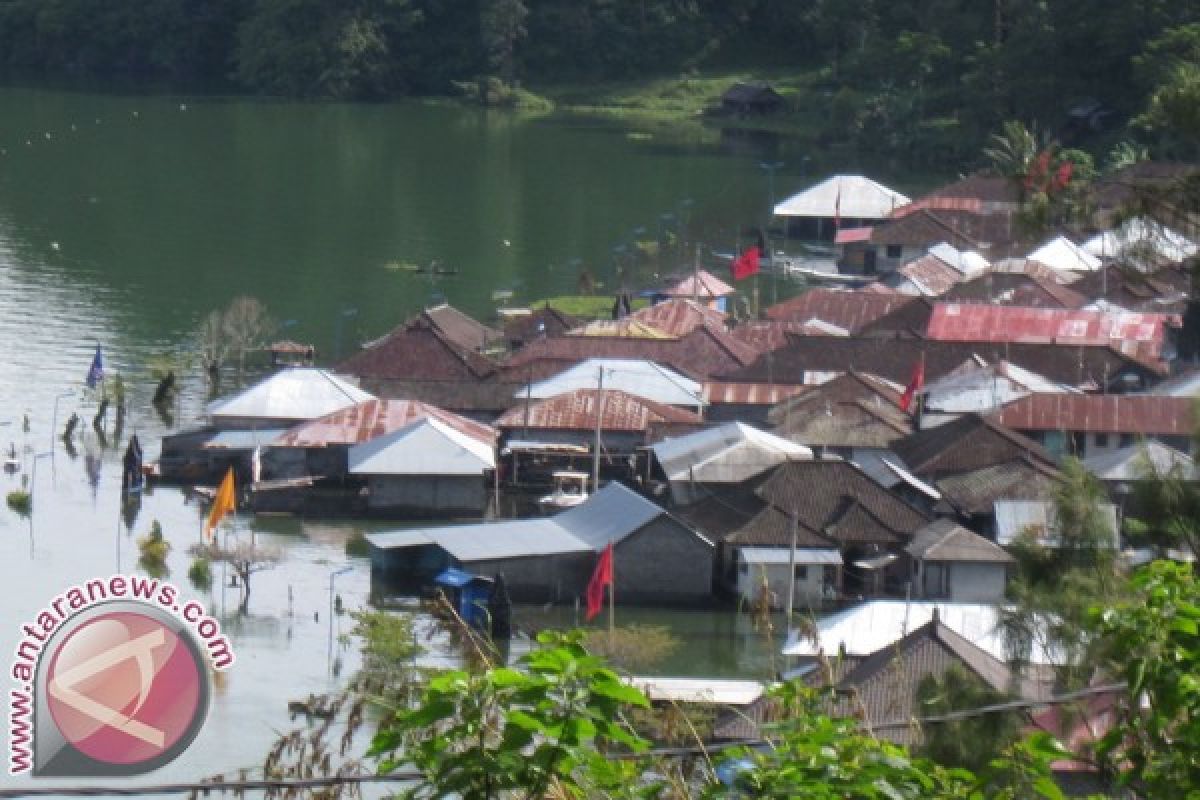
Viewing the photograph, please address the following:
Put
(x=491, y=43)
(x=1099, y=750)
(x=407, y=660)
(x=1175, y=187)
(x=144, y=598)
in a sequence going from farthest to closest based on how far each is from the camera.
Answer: (x=491, y=43), (x=407, y=660), (x=1175, y=187), (x=144, y=598), (x=1099, y=750)

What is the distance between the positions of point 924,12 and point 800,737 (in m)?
46.4

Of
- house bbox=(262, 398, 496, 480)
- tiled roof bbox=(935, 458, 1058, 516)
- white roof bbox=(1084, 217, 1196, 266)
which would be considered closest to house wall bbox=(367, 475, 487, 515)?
house bbox=(262, 398, 496, 480)

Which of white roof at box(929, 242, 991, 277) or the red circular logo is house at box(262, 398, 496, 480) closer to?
white roof at box(929, 242, 991, 277)

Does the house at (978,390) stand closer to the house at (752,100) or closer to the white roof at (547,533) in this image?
the white roof at (547,533)

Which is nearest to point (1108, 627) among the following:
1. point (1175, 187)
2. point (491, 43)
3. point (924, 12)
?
point (1175, 187)

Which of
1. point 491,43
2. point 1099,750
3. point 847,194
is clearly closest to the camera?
point 1099,750

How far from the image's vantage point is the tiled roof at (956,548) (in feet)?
58.9

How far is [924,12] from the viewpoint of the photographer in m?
50.9

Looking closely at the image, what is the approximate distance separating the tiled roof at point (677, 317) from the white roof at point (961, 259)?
15.6ft

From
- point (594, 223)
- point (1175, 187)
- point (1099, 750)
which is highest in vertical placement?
point (1175, 187)

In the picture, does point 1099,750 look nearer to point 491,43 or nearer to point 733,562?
point 733,562

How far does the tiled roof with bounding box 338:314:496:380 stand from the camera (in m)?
24.3

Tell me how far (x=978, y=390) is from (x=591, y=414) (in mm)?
3580

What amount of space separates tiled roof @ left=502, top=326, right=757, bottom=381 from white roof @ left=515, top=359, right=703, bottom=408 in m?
0.62
